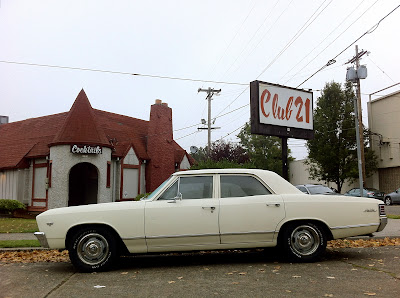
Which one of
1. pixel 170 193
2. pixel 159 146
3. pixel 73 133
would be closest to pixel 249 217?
pixel 170 193

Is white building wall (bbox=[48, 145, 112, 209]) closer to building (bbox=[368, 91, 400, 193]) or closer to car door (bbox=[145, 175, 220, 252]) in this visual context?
car door (bbox=[145, 175, 220, 252])

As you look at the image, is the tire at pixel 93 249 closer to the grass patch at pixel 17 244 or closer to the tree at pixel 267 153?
the grass patch at pixel 17 244

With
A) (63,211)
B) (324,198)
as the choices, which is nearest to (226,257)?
(324,198)

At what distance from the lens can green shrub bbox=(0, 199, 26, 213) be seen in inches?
747

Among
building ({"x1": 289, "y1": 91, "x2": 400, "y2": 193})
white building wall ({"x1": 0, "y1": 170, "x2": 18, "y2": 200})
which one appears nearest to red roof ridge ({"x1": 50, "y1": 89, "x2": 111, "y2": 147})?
white building wall ({"x1": 0, "y1": 170, "x2": 18, "y2": 200})

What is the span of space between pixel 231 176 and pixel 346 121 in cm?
2979

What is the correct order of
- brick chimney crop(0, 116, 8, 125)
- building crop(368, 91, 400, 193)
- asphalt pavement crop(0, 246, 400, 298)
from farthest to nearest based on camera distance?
building crop(368, 91, 400, 193), brick chimney crop(0, 116, 8, 125), asphalt pavement crop(0, 246, 400, 298)

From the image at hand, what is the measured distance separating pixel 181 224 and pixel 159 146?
62.3ft

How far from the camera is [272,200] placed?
20.1 feet

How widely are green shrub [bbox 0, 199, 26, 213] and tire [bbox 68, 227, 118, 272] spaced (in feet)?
50.1

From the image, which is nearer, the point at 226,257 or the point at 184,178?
the point at 184,178

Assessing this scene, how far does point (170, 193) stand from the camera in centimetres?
613

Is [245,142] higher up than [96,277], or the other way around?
[245,142]

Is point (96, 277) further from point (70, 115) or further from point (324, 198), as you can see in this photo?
point (70, 115)
